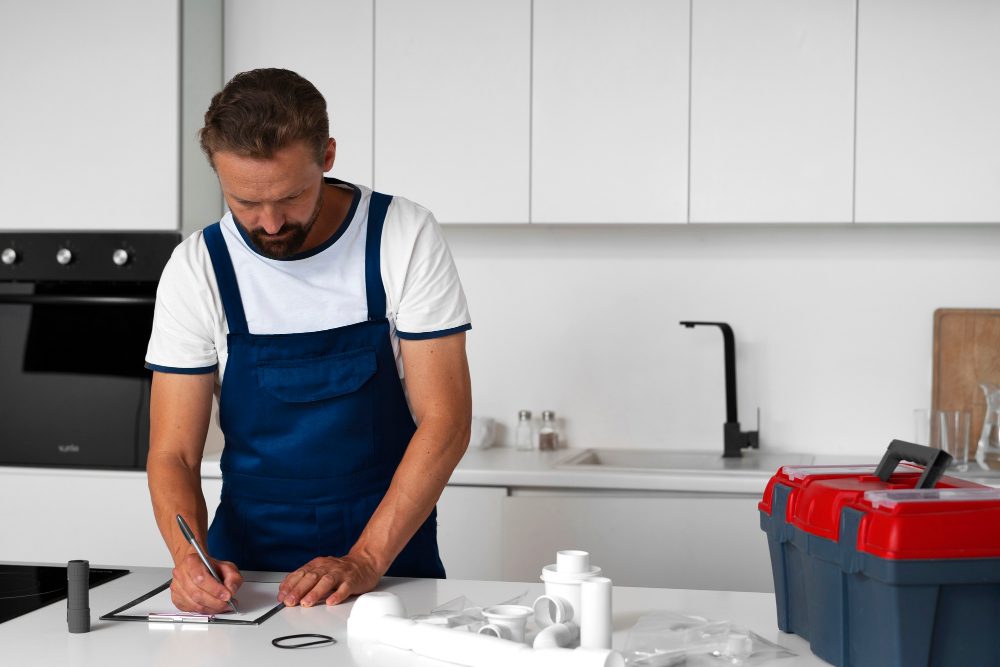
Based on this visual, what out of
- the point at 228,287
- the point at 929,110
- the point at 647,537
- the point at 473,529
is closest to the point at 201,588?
the point at 228,287

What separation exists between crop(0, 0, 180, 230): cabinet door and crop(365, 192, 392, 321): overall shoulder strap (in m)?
1.30

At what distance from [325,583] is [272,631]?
136 millimetres

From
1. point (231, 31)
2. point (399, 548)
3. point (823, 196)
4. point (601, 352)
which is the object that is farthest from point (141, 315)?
point (823, 196)

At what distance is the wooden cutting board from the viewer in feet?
9.85

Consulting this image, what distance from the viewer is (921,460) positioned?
49.6 inches

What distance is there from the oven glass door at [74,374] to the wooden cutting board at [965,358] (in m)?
2.17

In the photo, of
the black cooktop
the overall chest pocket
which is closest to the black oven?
the black cooktop

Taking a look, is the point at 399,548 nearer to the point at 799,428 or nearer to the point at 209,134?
the point at 209,134

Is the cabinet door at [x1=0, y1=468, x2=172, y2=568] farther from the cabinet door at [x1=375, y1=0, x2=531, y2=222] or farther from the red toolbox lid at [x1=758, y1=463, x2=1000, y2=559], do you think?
the red toolbox lid at [x1=758, y1=463, x2=1000, y2=559]

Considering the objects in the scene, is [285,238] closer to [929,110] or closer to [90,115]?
[90,115]

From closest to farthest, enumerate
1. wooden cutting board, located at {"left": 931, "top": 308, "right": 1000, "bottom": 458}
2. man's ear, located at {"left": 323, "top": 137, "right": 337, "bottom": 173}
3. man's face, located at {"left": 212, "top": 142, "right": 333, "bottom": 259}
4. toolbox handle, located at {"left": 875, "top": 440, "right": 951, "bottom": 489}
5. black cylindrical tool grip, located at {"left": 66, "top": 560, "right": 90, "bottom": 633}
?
toolbox handle, located at {"left": 875, "top": 440, "right": 951, "bottom": 489} < black cylindrical tool grip, located at {"left": 66, "top": 560, "right": 90, "bottom": 633} < man's face, located at {"left": 212, "top": 142, "right": 333, "bottom": 259} < man's ear, located at {"left": 323, "top": 137, "right": 337, "bottom": 173} < wooden cutting board, located at {"left": 931, "top": 308, "right": 1000, "bottom": 458}

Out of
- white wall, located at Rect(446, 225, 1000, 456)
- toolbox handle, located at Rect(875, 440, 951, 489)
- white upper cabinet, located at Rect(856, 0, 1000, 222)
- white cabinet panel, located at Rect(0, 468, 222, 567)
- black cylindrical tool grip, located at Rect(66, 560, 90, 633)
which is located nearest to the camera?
toolbox handle, located at Rect(875, 440, 951, 489)

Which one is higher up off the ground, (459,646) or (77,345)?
(77,345)

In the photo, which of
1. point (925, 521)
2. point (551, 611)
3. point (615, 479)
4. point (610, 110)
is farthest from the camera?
point (610, 110)
